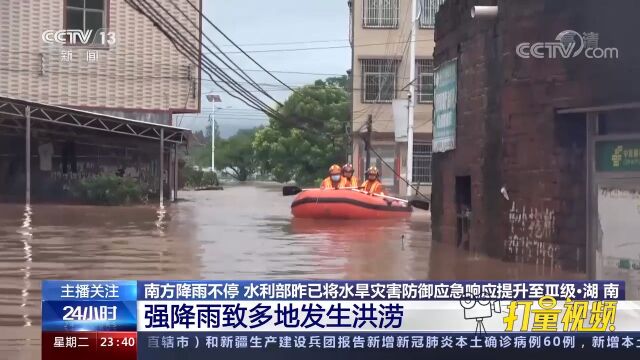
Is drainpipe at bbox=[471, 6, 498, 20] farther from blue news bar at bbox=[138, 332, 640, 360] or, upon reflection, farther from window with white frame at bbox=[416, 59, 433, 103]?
blue news bar at bbox=[138, 332, 640, 360]

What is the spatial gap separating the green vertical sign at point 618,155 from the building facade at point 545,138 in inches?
0.4

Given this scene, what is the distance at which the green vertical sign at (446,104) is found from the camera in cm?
1032

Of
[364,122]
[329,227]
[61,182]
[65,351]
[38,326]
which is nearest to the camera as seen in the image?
[65,351]

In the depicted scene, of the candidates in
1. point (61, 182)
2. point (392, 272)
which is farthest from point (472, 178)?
point (61, 182)

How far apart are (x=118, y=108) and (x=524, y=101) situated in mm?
7236

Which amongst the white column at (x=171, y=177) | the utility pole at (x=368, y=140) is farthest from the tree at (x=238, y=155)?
the white column at (x=171, y=177)

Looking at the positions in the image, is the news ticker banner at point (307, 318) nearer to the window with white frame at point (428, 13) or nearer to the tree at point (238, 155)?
the tree at point (238, 155)

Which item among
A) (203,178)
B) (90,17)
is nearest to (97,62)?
(90,17)

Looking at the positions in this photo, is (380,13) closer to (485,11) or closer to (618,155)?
(618,155)

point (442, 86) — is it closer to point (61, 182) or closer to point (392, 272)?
point (392, 272)

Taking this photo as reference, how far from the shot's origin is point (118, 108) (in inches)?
544

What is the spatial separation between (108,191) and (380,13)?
16783 mm

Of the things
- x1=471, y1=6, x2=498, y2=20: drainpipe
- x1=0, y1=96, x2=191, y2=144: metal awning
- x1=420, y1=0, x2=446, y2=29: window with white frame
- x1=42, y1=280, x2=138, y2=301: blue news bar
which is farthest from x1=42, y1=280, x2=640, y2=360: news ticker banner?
x1=0, y1=96, x2=191, y2=144: metal awning

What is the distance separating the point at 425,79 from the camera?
1028cm
